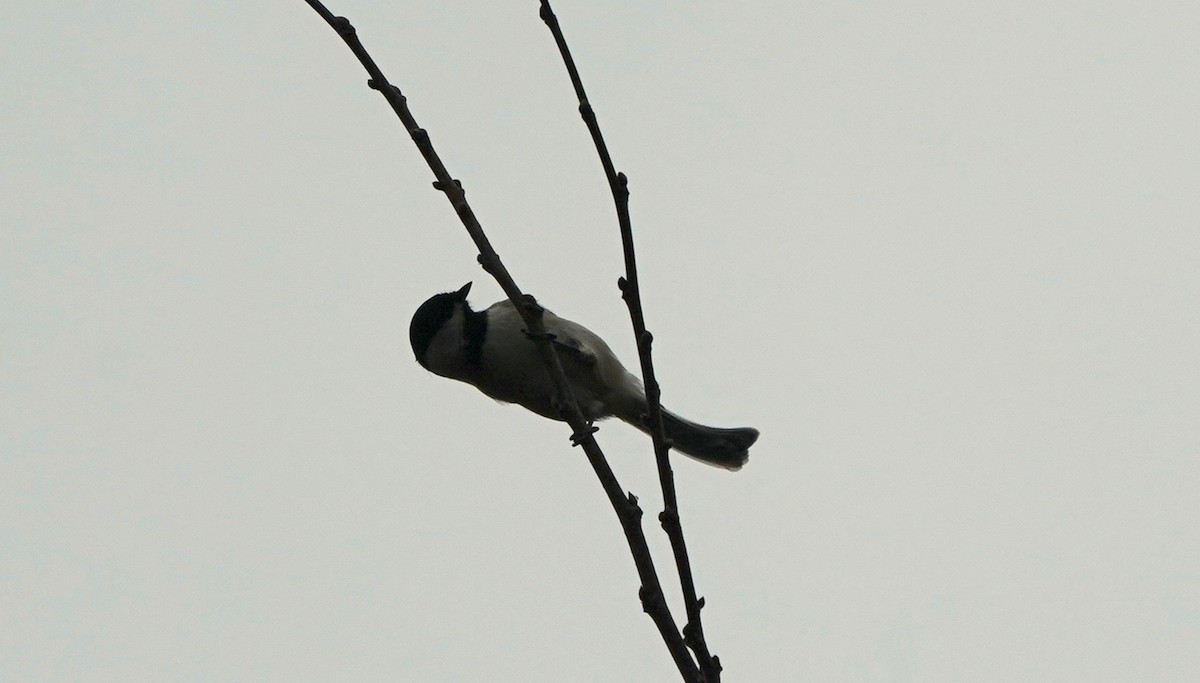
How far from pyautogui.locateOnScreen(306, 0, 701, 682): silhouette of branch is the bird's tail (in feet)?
10.6

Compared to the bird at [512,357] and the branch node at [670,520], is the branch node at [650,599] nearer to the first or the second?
the branch node at [670,520]

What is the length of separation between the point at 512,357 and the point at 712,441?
1577mm

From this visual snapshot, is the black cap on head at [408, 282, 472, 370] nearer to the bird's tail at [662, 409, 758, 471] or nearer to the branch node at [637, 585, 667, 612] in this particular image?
the bird's tail at [662, 409, 758, 471]

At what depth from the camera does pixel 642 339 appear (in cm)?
252

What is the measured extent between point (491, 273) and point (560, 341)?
2372 mm

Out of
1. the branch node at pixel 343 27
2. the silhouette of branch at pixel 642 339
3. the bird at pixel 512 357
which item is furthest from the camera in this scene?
the bird at pixel 512 357

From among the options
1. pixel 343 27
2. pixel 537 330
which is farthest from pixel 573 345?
pixel 343 27

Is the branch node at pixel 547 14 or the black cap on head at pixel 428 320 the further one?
the black cap on head at pixel 428 320

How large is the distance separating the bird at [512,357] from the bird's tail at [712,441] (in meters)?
0.74

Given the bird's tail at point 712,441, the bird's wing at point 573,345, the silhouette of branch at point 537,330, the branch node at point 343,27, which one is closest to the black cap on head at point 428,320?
the bird's wing at point 573,345

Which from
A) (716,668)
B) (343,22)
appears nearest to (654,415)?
(716,668)

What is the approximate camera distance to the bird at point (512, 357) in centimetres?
521

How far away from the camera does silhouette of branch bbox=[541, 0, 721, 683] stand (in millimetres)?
2387

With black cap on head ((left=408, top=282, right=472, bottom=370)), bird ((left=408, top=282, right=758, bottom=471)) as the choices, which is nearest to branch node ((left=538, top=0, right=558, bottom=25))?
bird ((left=408, top=282, right=758, bottom=471))
